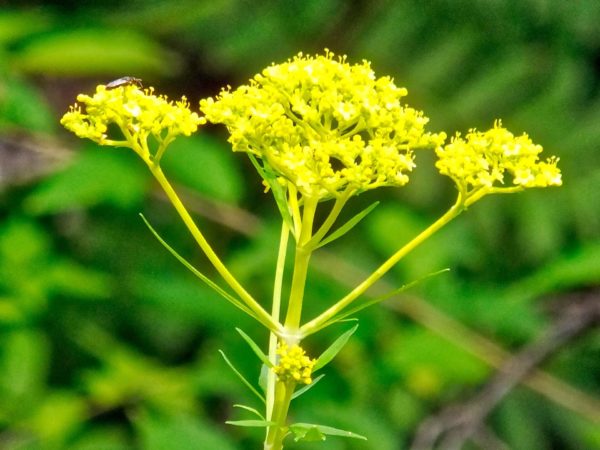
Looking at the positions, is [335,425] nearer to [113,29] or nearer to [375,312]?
[375,312]

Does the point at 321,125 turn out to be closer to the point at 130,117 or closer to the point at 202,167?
the point at 130,117

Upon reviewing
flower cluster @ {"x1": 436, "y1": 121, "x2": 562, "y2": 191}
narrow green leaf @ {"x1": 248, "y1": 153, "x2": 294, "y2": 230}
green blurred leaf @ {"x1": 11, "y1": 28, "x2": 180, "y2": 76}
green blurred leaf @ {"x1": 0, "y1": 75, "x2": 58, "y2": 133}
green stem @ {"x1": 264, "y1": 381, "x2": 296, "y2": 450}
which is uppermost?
green blurred leaf @ {"x1": 11, "y1": 28, "x2": 180, "y2": 76}

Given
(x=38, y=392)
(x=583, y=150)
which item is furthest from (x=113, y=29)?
(x=583, y=150)

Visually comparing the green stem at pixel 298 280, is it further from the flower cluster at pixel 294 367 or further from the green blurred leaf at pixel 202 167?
the green blurred leaf at pixel 202 167

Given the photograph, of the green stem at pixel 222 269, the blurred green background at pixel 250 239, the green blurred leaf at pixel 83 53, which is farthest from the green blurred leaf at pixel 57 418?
the green stem at pixel 222 269

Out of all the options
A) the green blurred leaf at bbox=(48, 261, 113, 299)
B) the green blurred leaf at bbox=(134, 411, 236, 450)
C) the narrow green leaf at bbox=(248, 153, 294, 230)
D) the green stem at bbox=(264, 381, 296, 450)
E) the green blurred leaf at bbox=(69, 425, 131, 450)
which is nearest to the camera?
the green stem at bbox=(264, 381, 296, 450)

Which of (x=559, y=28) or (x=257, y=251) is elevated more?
(x=559, y=28)

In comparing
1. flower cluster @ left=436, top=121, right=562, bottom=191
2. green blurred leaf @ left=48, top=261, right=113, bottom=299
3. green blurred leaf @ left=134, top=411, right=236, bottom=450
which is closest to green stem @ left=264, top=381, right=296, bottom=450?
flower cluster @ left=436, top=121, right=562, bottom=191

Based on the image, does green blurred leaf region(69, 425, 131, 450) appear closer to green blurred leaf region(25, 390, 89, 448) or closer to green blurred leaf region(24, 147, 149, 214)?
green blurred leaf region(25, 390, 89, 448)
